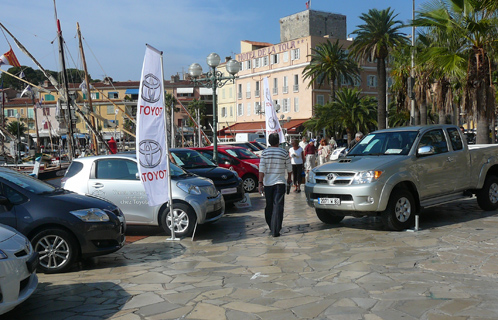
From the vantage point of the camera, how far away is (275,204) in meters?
9.49

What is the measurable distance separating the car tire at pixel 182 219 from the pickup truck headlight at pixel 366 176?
3.05m

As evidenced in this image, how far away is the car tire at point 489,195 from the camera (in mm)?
11555

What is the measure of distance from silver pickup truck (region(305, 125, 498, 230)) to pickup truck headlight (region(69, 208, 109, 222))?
4036mm

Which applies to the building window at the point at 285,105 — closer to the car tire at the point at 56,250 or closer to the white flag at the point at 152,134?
the white flag at the point at 152,134

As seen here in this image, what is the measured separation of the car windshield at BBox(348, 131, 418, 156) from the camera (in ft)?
33.6

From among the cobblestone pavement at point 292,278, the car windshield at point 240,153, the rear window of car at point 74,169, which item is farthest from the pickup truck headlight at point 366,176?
the car windshield at point 240,153

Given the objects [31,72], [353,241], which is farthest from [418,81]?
[31,72]

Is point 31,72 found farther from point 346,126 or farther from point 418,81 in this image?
point 418,81

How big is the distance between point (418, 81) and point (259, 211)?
828 inches

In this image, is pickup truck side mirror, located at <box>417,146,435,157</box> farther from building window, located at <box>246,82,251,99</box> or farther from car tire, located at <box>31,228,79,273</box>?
building window, located at <box>246,82,251,99</box>

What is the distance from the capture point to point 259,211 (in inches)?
535

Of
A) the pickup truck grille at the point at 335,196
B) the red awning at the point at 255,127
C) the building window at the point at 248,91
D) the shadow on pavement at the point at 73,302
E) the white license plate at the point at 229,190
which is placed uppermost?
the building window at the point at 248,91

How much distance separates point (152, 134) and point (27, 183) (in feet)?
7.86

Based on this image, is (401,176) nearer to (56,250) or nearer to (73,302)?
(56,250)
